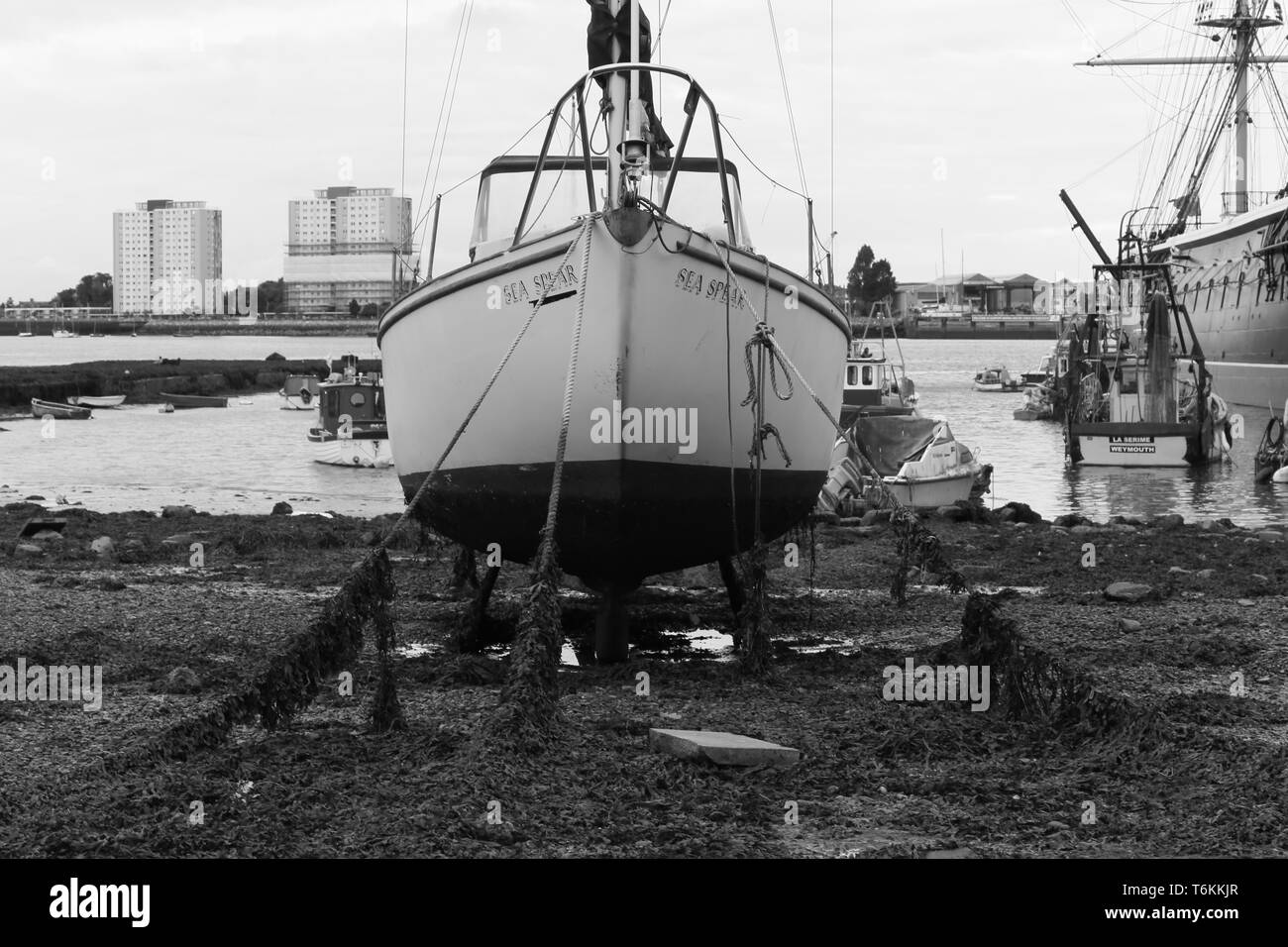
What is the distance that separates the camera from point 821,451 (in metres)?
12.3

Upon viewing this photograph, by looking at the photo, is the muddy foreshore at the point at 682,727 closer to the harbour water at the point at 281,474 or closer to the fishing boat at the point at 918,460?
the harbour water at the point at 281,474

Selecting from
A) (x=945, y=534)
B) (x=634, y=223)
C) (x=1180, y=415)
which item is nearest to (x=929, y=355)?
(x=1180, y=415)

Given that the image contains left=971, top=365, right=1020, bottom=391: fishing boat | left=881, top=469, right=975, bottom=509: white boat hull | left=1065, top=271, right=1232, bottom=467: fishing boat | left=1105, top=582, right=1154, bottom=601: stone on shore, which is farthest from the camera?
left=971, top=365, right=1020, bottom=391: fishing boat

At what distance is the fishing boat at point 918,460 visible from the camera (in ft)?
75.5

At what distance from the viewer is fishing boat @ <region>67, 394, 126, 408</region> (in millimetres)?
57656

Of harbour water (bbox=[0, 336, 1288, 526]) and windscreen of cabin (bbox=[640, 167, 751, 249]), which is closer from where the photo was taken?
windscreen of cabin (bbox=[640, 167, 751, 249])

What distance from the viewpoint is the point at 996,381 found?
84.7m

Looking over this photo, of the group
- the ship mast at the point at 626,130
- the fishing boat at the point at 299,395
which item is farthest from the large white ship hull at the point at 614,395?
the fishing boat at the point at 299,395

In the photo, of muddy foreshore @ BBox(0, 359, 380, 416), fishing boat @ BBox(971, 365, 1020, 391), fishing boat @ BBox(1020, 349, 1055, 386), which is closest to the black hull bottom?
muddy foreshore @ BBox(0, 359, 380, 416)

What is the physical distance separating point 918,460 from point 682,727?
16062 millimetres

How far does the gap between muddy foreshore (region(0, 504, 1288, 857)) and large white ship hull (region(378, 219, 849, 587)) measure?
99cm

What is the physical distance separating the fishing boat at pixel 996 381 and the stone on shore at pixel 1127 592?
71.8 metres

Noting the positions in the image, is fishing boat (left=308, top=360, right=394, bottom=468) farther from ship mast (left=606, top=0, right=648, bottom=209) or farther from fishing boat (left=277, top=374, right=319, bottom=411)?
ship mast (left=606, top=0, right=648, bottom=209)

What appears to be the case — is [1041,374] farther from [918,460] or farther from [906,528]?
[906,528]
